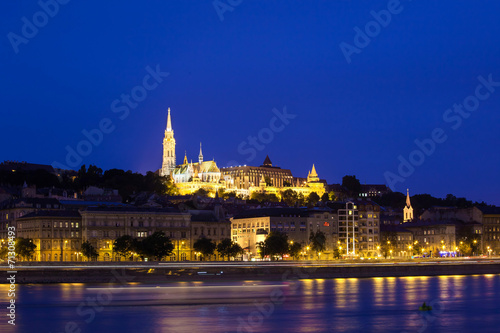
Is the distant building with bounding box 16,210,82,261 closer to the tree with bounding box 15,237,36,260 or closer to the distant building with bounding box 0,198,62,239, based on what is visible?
the tree with bounding box 15,237,36,260

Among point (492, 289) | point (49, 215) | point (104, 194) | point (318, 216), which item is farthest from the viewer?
point (104, 194)

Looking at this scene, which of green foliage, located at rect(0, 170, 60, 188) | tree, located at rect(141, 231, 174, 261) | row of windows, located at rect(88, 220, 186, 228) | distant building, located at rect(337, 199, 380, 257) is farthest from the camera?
green foliage, located at rect(0, 170, 60, 188)

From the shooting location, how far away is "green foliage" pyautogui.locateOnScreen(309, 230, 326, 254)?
376 ft

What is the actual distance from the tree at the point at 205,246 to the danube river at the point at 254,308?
2922cm

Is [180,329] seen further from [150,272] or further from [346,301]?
[150,272]

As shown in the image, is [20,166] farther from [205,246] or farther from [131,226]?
[205,246]

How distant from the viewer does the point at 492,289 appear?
64.3 meters

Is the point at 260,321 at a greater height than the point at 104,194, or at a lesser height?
lesser

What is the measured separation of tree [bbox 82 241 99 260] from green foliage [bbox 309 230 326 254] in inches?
1235

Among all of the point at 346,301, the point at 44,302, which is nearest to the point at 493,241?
the point at 346,301

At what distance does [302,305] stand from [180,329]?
43.1ft

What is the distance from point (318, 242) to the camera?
115 m

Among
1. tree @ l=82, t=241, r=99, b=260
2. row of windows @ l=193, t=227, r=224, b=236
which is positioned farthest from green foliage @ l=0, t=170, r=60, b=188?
tree @ l=82, t=241, r=99, b=260

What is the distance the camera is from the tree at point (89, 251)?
94.2 m
